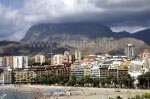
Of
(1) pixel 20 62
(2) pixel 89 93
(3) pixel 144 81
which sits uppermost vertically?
(1) pixel 20 62

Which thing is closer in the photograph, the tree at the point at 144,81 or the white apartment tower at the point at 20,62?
the tree at the point at 144,81

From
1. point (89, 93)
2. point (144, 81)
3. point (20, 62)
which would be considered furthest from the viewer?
point (20, 62)

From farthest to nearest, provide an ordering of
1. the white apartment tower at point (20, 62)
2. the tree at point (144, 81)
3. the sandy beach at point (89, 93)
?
the white apartment tower at point (20, 62) < the tree at point (144, 81) < the sandy beach at point (89, 93)

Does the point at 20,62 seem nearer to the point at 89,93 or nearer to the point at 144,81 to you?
the point at 144,81

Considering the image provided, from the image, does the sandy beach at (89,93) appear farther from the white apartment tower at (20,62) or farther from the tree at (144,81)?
the white apartment tower at (20,62)

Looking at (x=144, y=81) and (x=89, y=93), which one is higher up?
(x=144, y=81)

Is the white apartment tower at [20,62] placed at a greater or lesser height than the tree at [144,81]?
greater

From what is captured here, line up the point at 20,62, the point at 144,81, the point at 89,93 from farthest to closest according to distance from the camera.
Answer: the point at 20,62
the point at 144,81
the point at 89,93

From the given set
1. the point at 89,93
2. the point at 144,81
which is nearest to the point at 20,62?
the point at 144,81

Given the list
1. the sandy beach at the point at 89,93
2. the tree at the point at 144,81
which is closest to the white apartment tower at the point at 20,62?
the tree at the point at 144,81

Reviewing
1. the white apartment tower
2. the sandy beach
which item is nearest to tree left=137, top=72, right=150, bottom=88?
the sandy beach

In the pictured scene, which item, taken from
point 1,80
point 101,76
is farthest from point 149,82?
point 1,80
